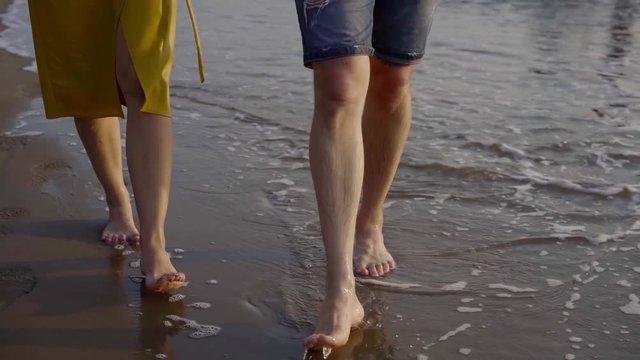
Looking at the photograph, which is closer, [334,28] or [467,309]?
[334,28]

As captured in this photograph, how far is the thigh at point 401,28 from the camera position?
8.83 ft

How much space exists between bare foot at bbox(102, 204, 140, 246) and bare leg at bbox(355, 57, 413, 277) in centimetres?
92

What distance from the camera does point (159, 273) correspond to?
109 inches

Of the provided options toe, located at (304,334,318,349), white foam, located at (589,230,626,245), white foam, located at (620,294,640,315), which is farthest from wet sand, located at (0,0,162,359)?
white foam, located at (589,230,626,245)

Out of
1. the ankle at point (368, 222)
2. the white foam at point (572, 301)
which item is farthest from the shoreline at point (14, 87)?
the white foam at point (572, 301)

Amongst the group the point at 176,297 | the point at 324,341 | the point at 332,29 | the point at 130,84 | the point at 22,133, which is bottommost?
the point at 22,133

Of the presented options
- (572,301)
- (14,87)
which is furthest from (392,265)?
(14,87)

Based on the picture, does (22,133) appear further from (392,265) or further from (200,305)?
(392,265)

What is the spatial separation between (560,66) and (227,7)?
203 inches

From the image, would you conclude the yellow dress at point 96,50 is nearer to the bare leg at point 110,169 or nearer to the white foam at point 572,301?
the bare leg at point 110,169

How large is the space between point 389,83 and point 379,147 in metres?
0.26

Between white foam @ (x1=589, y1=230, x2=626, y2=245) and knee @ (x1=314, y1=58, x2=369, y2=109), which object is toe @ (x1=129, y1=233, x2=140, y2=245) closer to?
knee @ (x1=314, y1=58, x2=369, y2=109)

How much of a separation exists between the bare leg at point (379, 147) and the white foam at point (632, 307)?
0.84 meters

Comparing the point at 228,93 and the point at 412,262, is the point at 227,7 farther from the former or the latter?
the point at 412,262
